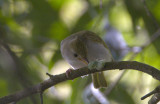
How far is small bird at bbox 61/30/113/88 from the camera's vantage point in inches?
132

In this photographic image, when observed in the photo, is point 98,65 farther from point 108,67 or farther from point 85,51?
point 85,51

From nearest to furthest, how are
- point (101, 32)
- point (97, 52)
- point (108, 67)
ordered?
point (108, 67) < point (97, 52) < point (101, 32)

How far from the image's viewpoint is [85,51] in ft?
11.1

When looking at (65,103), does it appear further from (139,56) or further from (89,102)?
(139,56)

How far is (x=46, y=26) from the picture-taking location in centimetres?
412

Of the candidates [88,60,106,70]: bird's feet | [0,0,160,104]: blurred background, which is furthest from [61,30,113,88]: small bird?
[88,60,106,70]: bird's feet

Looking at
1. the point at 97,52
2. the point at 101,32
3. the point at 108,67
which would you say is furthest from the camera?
the point at 101,32

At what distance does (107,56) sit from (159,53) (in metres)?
0.84

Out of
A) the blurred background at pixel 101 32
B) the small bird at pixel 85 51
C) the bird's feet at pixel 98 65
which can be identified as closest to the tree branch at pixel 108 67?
the bird's feet at pixel 98 65

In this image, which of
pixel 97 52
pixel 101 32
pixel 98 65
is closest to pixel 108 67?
pixel 98 65

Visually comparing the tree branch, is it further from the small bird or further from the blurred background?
the small bird

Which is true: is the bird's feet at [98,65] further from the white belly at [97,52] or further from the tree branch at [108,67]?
the white belly at [97,52]

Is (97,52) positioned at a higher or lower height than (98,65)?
lower

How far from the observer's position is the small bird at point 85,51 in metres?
3.36
